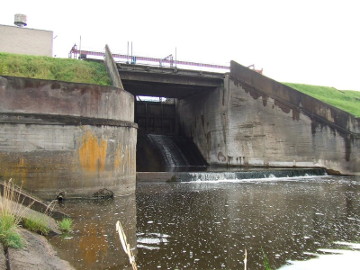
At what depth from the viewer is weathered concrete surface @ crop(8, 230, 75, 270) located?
169 inches

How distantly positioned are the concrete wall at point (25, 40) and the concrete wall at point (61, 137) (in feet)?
34.7

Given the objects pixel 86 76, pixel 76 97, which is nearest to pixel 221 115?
pixel 86 76

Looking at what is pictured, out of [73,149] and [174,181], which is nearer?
[73,149]

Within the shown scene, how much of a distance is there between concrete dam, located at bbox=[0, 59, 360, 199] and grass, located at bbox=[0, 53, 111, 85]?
3.69 meters

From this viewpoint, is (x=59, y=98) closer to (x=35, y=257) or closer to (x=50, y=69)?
(x=50, y=69)

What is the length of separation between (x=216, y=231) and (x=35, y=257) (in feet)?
12.8

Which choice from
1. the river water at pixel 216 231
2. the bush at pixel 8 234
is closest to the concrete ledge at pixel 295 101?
the river water at pixel 216 231

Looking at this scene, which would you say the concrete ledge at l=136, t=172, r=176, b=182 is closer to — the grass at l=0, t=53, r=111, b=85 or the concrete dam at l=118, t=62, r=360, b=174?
the grass at l=0, t=53, r=111, b=85

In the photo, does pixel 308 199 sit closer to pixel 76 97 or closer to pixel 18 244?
pixel 76 97

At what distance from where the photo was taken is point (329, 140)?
856 inches

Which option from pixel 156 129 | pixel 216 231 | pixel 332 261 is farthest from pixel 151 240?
pixel 156 129

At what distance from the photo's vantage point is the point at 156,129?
3116 centimetres

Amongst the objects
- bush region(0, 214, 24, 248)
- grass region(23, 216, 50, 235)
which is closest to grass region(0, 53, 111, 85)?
grass region(23, 216, 50, 235)

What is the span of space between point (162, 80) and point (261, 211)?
15.0 m
